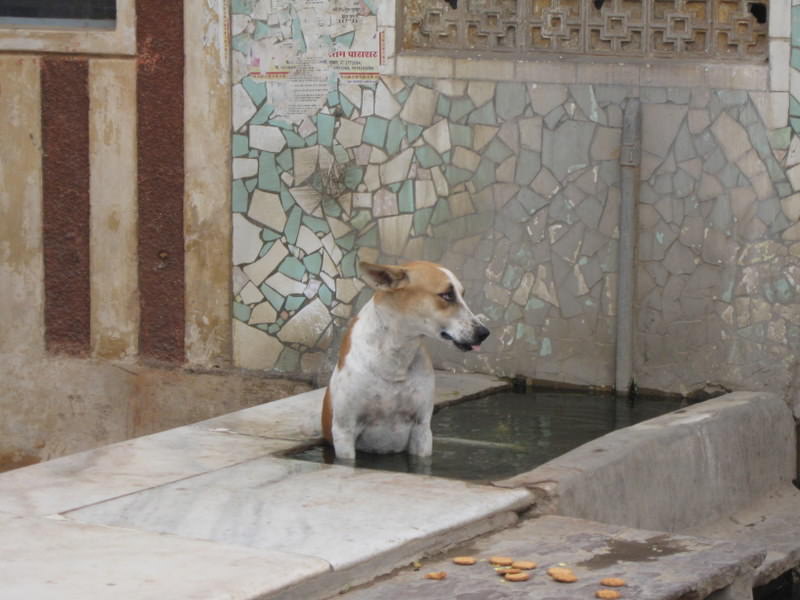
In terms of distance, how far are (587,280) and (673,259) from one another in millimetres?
575

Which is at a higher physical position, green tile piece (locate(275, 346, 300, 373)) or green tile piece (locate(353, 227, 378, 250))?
green tile piece (locate(353, 227, 378, 250))

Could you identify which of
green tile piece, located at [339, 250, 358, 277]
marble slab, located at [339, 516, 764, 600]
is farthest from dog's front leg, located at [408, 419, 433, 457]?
green tile piece, located at [339, 250, 358, 277]

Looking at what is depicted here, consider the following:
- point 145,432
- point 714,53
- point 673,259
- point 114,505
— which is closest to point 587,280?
point 673,259

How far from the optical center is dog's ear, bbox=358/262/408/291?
7.15 metres

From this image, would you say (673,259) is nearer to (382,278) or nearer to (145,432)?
(382,278)

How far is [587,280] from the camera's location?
975cm

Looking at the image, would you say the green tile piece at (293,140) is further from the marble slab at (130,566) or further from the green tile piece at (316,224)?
the marble slab at (130,566)

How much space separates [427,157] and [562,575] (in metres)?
5.04

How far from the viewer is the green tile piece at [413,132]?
10.1 meters

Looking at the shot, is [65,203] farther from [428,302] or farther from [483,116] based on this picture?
[428,302]

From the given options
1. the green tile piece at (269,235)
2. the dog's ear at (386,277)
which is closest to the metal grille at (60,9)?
the green tile piece at (269,235)

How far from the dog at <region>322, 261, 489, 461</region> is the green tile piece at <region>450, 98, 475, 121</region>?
9.21 ft

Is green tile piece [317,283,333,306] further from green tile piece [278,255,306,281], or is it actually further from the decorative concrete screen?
the decorative concrete screen

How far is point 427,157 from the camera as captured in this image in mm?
10078
